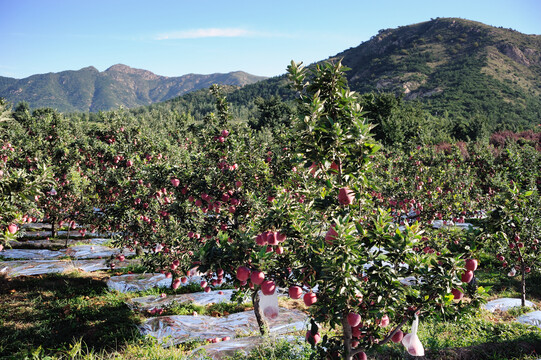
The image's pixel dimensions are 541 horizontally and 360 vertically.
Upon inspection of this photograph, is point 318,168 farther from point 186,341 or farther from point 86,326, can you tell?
point 86,326

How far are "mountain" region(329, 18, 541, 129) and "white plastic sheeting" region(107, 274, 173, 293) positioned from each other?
5615cm

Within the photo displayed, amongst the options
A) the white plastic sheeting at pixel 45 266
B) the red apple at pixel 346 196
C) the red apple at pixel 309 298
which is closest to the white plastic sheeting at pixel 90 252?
the white plastic sheeting at pixel 45 266

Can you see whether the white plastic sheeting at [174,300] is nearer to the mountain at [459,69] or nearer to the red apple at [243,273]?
the red apple at [243,273]

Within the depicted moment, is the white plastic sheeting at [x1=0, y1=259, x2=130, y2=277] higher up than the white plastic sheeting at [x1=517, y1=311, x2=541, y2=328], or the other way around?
the white plastic sheeting at [x1=517, y1=311, x2=541, y2=328]

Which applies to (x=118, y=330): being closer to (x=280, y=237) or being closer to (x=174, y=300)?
(x=174, y=300)

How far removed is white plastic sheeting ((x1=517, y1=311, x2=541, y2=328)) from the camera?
793 cm

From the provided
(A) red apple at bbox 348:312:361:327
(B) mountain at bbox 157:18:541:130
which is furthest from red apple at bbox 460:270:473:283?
(B) mountain at bbox 157:18:541:130

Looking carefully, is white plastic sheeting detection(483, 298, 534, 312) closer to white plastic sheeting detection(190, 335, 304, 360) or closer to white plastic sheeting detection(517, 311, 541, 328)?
white plastic sheeting detection(517, 311, 541, 328)

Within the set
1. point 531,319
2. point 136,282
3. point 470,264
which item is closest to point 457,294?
point 470,264

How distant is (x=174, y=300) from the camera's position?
9.30 m

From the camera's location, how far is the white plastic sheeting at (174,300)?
9.06 meters

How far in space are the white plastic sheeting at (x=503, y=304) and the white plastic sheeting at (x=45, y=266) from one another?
1381 centimetres

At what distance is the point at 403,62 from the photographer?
120 metres

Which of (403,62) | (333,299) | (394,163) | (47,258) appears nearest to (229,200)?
(333,299)
